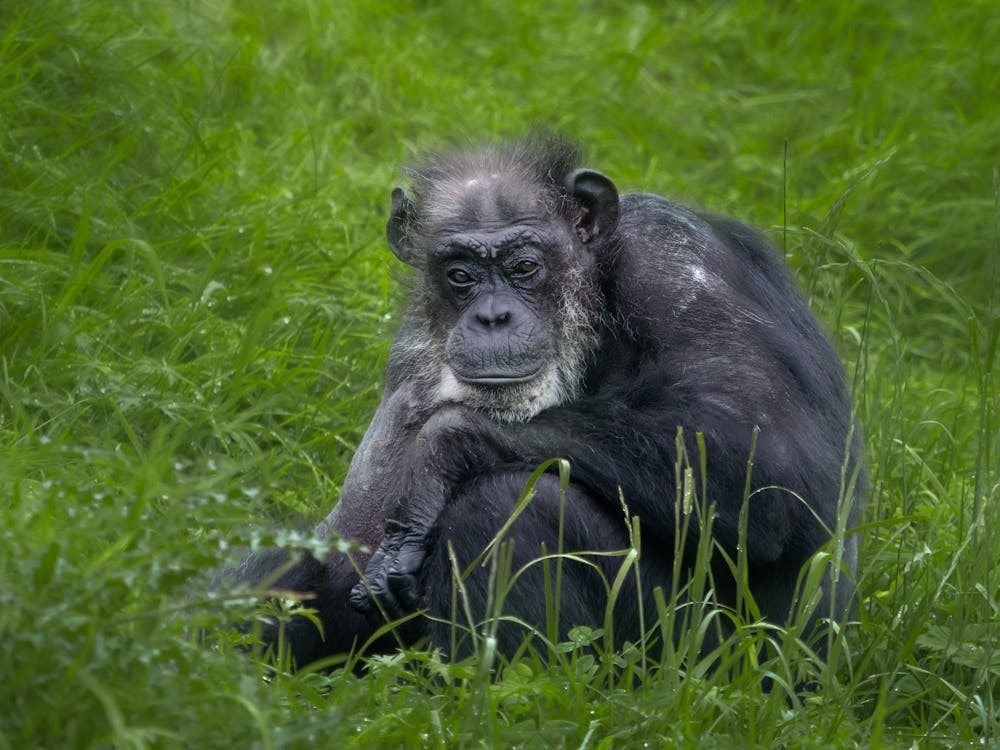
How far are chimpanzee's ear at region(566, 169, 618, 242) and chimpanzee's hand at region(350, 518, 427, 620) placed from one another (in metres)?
1.14

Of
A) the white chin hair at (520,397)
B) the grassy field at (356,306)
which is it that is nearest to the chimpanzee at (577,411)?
the white chin hair at (520,397)

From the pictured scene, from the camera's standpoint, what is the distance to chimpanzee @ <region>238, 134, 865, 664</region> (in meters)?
4.24

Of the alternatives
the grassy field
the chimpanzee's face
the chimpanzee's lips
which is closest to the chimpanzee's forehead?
the chimpanzee's face

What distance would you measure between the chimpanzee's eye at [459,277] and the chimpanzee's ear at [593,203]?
0.38 meters

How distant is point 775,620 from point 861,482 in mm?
611

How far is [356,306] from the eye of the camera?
6637 mm

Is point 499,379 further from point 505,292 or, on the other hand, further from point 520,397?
point 505,292

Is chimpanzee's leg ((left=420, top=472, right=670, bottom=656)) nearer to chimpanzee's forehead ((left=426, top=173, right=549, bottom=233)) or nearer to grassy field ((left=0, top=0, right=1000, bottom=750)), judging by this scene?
grassy field ((left=0, top=0, right=1000, bottom=750))

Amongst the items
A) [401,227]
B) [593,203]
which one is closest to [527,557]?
[593,203]

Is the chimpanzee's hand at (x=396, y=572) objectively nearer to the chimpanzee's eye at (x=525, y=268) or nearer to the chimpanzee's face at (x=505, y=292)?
the chimpanzee's face at (x=505, y=292)

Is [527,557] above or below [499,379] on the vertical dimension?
below

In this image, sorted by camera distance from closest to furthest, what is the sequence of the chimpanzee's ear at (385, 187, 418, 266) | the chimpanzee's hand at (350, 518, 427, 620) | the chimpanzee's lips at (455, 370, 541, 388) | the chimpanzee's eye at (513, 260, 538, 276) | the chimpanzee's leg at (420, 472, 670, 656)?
1. the chimpanzee's leg at (420, 472, 670, 656)
2. the chimpanzee's hand at (350, 518, 427, 620)
3. the chimpanzee's lips at (455, 370, 541, 388)
4. the chimpanzee's eye at (513, 260, 538, 276)
5. the chimpanzee's ear at (385, 187, 418, 266)

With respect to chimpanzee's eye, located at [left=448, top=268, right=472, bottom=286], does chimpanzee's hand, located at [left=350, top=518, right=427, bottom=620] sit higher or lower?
lower

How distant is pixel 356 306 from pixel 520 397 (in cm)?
216
